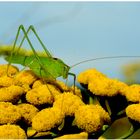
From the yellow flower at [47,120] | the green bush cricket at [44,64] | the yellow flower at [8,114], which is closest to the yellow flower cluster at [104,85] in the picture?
the green bush cricket at [44,64]

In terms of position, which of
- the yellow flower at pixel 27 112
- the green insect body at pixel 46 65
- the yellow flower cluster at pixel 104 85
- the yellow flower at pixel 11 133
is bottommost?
the yellow flower at pixel 11 133

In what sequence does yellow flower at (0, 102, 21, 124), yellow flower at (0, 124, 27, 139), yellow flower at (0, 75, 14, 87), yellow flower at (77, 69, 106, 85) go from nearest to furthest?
yellow flower at (0, 124, 27, 139) < yellow flower at (0, 102, 21, 124) < yellow flower at (0, 75, 14, 87) < yellow flower at (77, 69, 106, 85)

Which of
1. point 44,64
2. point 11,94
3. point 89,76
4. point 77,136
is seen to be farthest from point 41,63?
point 77,136

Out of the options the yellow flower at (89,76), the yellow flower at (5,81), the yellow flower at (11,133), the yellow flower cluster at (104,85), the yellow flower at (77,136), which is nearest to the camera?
the yellow flower at (11,133)

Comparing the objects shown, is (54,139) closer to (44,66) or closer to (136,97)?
(136,97)

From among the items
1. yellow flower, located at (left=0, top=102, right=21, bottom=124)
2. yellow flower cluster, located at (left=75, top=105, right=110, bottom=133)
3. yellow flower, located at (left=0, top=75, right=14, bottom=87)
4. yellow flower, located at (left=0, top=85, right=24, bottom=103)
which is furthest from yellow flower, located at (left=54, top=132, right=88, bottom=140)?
yellow flower, located at (left=0, top=75, right=14, bottom=87)

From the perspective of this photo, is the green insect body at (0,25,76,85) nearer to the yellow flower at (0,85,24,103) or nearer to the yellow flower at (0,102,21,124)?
the yellow flower at (0,85,24,103)

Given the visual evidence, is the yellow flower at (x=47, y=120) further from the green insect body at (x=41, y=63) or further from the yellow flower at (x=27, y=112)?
the green insect body at (x=41, y=63)
